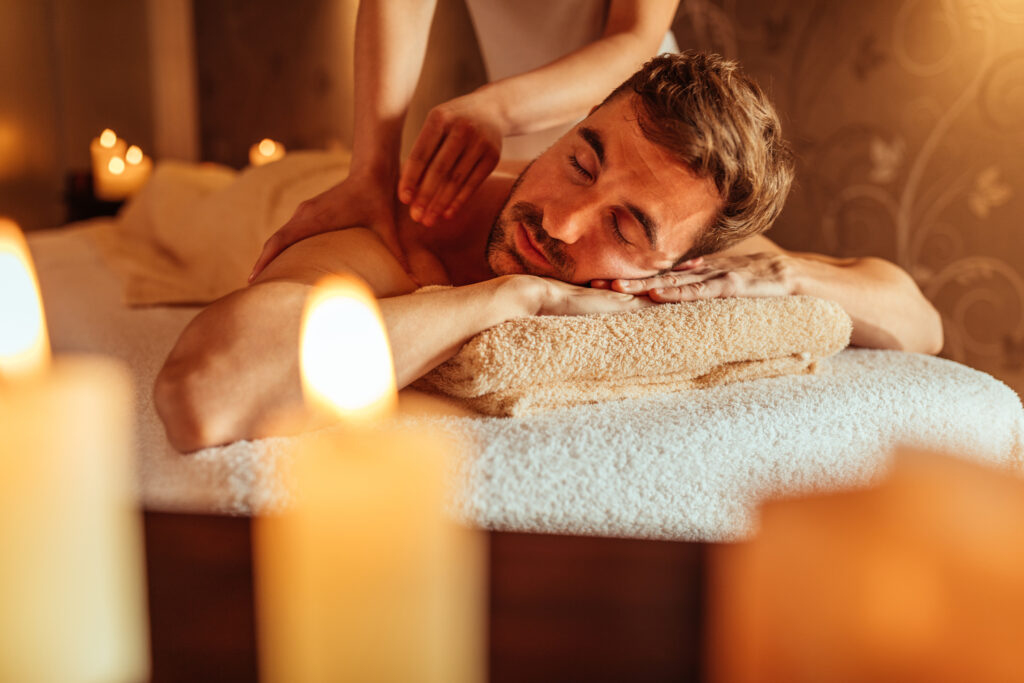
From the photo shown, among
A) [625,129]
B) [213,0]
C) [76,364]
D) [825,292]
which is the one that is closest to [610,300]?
[625,129]

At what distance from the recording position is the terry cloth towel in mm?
538

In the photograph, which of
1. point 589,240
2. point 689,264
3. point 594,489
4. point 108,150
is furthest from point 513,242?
point 108,150

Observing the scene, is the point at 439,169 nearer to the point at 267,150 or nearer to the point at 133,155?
the point at 267,150

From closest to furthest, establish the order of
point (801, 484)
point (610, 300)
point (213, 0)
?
point (801, 484) → point (610, 300) → point (213, 0)

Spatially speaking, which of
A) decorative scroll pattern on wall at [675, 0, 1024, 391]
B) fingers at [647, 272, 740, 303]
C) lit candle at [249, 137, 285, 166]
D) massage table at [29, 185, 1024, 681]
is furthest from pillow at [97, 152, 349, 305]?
decorative scroll pattern on wall at [675, 0, 1024, 391]

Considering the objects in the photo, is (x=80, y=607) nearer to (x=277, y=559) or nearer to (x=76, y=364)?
(x=277, y=559)

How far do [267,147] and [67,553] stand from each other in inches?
34.7

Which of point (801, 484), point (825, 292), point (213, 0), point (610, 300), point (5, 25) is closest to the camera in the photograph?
point (801, 484)

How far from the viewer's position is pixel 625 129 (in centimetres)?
64

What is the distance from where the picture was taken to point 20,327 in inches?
20.5

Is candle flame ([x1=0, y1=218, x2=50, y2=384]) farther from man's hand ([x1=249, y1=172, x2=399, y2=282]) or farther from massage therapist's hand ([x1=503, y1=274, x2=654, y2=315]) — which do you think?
massage therapist's hand ([x1=503, y1=274, x2=654, y2=315])

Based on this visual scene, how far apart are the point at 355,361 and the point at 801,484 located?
31 cm

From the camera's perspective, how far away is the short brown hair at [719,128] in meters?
0.61

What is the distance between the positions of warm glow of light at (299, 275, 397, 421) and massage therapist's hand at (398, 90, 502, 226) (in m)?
0.18
